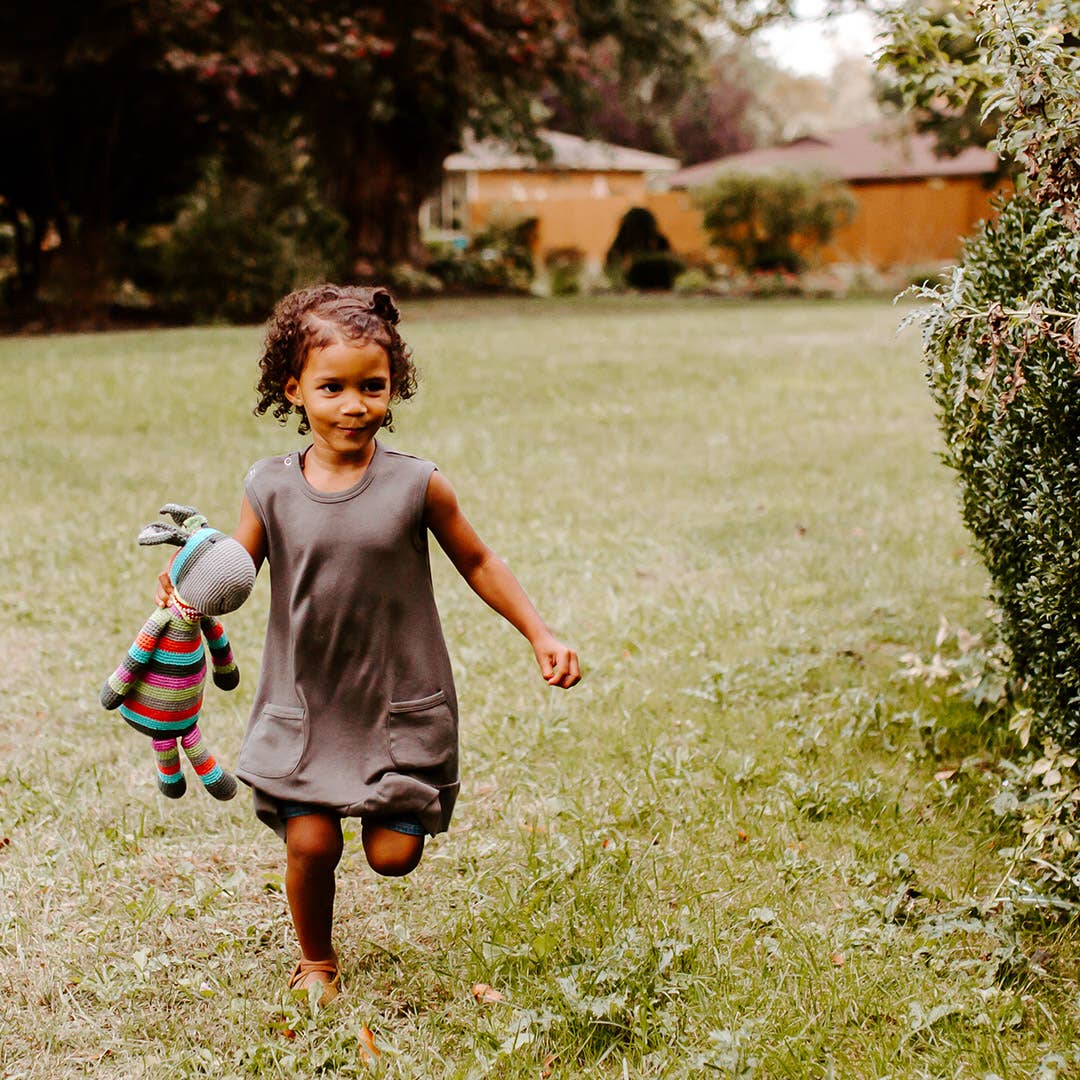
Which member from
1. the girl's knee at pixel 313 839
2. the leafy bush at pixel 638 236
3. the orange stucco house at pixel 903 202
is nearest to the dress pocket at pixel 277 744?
the girl's knee at pixel 313 839

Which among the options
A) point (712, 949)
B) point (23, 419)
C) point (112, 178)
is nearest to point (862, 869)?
point (712, 949)

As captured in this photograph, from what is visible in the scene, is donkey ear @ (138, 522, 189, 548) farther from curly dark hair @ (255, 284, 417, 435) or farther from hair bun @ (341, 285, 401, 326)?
hair bun @ (341, 285, 401, 326)

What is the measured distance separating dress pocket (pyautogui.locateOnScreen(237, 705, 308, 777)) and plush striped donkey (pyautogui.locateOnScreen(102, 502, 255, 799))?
0.61 feet

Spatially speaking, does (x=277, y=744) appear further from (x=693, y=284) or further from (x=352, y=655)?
(x=693, y=284)

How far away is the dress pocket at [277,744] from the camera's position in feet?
8.91

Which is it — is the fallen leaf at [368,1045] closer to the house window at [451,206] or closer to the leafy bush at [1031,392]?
the leafy bush at [1031,392]

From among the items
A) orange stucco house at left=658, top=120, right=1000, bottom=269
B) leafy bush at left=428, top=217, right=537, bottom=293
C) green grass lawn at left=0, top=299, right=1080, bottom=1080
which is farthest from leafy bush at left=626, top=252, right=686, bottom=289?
green grass lawn at left=0, top=299, right=1080, bottom=1080

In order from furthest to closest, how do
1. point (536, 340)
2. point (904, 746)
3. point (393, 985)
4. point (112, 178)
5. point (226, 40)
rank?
point (112, 178) → point (226, 40) → point (536, 340) → point (904, 746) → point (393, 985)

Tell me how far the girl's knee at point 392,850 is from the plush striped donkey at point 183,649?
42cm

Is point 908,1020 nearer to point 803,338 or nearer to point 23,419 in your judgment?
point 23,419

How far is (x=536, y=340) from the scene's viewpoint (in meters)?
16.6

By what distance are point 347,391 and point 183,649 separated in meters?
0.63

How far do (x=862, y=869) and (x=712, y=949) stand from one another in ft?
2.09

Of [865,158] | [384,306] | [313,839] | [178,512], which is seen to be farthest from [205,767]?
[865,158]
